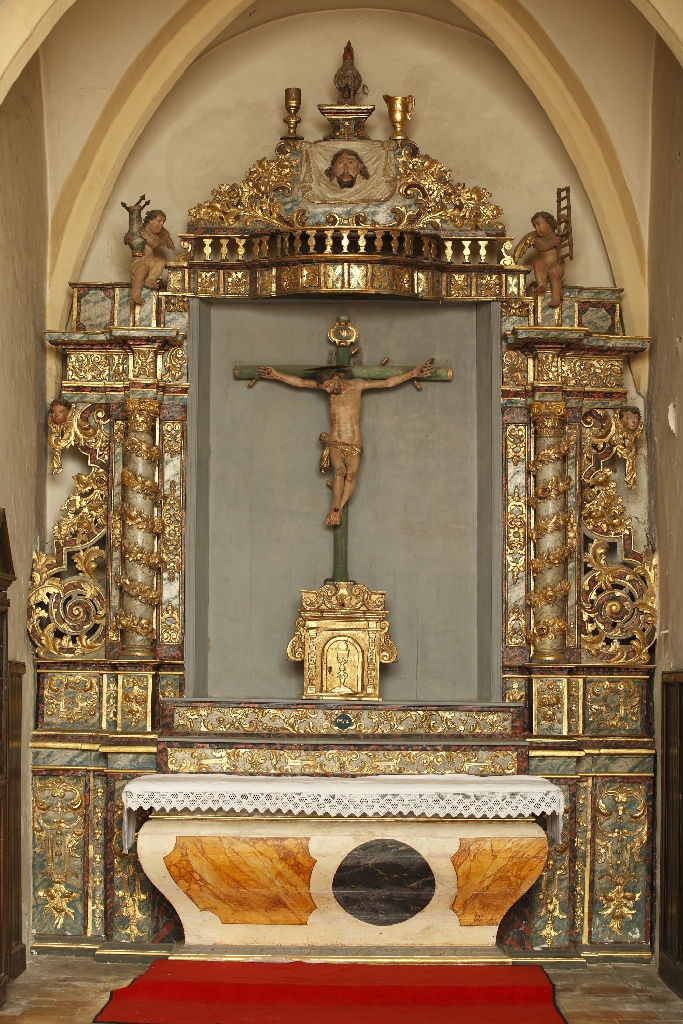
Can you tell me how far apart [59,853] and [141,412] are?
313 centimetres

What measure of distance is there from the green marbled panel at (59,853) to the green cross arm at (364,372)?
3.17 meters

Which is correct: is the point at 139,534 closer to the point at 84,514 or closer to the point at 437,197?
the point at 84,514

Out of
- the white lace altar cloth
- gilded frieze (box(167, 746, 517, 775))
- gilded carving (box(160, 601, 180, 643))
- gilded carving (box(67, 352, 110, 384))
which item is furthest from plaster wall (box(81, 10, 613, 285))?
the white lace altar cloth

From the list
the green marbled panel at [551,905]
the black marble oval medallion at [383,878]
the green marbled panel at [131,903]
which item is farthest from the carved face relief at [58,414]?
the green marbled panel at [551,905]

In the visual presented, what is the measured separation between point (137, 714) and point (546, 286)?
422cm

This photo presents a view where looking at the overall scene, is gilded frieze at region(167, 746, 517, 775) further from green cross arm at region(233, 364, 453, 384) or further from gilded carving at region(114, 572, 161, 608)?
green cross arm at region(233, 364, 453, 384)

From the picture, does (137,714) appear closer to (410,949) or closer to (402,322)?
(410,949)

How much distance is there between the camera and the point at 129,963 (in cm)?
1027

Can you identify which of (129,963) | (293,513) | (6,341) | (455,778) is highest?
(6,341)

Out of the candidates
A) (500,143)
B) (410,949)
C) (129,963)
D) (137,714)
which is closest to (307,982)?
(410,949)

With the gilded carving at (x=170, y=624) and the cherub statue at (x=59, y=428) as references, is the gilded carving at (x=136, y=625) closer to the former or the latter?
the gilded carving at (x=170, y=624)

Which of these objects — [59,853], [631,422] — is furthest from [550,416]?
[59,853]

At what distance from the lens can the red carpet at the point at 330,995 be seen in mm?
8914

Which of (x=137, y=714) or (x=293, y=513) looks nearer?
(x=137, y=714)
